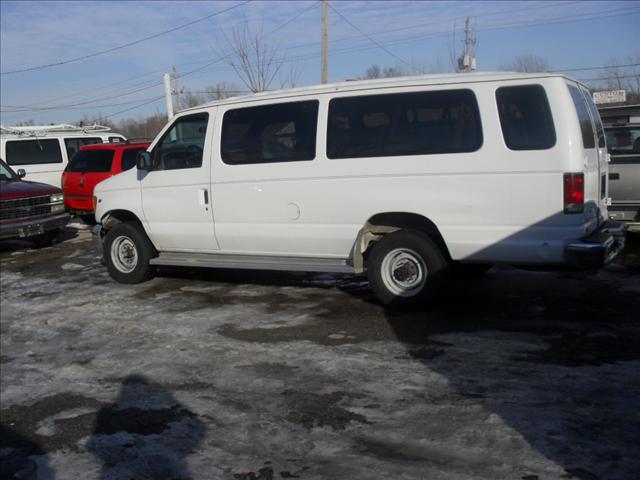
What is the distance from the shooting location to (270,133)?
7363 millimetres

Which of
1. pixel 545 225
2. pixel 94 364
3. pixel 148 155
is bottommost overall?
pixel 94 364

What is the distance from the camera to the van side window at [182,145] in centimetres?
Result: 795

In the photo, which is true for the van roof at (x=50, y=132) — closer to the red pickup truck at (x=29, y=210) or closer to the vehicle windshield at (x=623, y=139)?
the red pickup truck at (x=29, y=210)

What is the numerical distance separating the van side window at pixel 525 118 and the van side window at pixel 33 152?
47.7ft

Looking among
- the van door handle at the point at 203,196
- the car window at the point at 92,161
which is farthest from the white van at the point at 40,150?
the van door handle at the point at 203,196

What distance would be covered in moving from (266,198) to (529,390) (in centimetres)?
370

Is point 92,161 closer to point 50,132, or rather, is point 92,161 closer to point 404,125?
point 50,132

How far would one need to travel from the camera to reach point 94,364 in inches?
230

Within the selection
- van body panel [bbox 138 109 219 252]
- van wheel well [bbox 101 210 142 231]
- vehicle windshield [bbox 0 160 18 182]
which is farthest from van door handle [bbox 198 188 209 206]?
vehicle windshield [bbox 0 160 18 182]

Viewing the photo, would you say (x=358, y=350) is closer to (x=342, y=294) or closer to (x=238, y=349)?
(x=238, y=349)

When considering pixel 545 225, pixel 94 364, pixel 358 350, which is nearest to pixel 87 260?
pixel 94 364

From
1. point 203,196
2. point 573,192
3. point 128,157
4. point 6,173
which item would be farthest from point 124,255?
point 128,157

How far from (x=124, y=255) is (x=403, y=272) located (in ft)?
13.2

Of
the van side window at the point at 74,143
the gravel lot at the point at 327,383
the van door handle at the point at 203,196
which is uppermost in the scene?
the van side window at the point at 74,143
